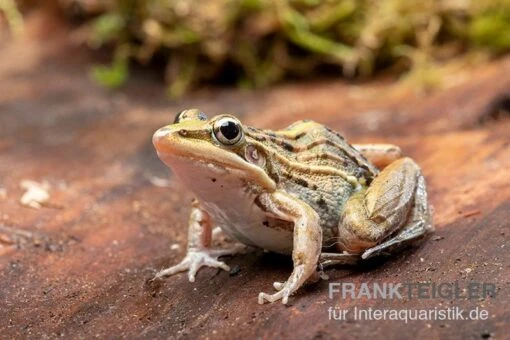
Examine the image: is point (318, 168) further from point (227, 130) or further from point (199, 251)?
point (199, 251)

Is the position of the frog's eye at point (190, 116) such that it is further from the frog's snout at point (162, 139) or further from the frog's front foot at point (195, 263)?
the frog's front foot at point (195, 263)

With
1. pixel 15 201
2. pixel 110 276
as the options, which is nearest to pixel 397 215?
pixel 110 276

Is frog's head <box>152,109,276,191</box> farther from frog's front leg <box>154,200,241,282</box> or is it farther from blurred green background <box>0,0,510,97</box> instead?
blurred green background <box>0,0,510,97</box>

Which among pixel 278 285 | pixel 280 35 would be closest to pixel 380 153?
→ pixel 278 285

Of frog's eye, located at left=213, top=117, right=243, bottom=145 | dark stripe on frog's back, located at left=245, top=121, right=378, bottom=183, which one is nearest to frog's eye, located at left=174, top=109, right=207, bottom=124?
frog's eye, located at left=213, top=117, right=243, bottom=145

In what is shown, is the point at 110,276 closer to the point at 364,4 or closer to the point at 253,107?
the point at 253,107

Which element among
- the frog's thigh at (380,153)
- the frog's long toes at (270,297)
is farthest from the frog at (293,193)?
the frog's thigh at (380,153)
